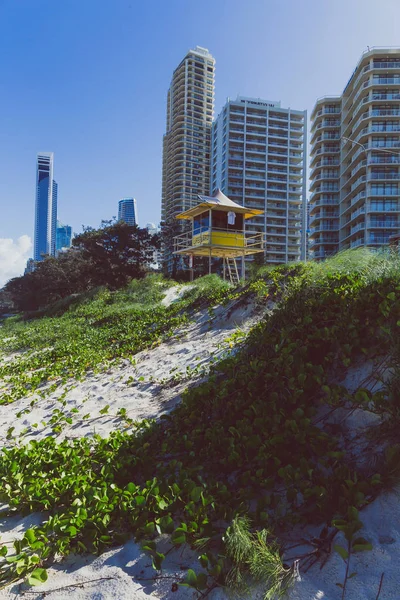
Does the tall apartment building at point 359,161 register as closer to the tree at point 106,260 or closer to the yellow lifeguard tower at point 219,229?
the tree at point 106,260

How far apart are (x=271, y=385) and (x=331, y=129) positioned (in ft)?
272

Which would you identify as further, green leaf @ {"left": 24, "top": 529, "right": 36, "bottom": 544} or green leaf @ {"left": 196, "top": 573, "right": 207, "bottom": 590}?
green leaf @ {"left": 24, "top": 529, "right": 36, "bottom": 544}

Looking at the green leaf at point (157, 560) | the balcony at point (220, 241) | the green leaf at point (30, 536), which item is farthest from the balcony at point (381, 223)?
the green leaf at point (30, 536)

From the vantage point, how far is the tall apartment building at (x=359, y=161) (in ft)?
205

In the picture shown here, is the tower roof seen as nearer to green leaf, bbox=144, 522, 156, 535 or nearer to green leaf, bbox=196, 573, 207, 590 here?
green leaf, bbox=144, 522, 156, 535

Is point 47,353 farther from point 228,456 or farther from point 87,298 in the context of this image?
point 87,298

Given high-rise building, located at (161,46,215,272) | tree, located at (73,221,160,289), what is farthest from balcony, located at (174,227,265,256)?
high-rise building, located at (161,46,215,272)

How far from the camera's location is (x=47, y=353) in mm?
11008

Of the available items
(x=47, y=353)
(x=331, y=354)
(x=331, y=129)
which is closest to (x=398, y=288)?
(x=331, y=354)

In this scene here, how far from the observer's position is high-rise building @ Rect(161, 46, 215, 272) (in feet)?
334

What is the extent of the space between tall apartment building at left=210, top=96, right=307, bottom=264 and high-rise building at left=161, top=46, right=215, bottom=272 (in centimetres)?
1088

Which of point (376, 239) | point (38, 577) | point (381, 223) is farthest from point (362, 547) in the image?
point (381, 223)

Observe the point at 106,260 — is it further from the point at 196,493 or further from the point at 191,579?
the point at 191,579

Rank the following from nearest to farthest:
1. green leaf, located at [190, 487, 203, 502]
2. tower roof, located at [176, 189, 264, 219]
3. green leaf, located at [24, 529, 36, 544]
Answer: green leaf, located at [24, 529, 36, 544] < green leaf, located at [190, 487, 203, 502] < tower roof, located at [176, 189, 264, 219]
